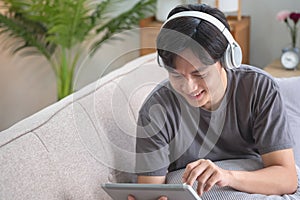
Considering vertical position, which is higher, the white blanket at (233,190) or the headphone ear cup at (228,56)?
the headphone ear cup at (228,56)

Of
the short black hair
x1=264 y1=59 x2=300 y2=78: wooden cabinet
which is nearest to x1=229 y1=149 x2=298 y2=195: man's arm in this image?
the short black hair

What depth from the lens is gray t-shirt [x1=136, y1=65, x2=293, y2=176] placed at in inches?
58.1

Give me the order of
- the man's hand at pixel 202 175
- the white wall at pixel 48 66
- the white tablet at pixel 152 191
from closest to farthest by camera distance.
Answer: the white tablet at pixel 152 191, the man's hand at pixel 202 175, the white wall at pixel 48 66

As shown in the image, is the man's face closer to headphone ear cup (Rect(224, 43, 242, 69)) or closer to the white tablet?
headphone ear cup (Rect(224, 43, 242, 69))

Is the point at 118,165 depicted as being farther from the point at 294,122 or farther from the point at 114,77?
the point at 294,122

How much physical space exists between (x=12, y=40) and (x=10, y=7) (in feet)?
0.86

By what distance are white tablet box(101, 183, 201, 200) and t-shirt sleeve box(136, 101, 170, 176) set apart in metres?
0.18

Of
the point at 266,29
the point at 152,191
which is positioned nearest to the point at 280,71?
the point at 266,29

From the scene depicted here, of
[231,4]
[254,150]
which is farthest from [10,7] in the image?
[254,150]

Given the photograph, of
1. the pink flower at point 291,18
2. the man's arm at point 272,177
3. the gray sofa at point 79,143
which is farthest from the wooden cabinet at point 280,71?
the man's arm at point 272,177

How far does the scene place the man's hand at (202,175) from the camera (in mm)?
1287

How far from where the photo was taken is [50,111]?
61.7 inches

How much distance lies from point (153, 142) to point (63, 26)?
5.80ft

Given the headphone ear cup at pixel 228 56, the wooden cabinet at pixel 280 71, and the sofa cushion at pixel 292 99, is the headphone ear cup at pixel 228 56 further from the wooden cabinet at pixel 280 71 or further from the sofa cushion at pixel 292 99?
the wooden cabinet at pixel 280 71
